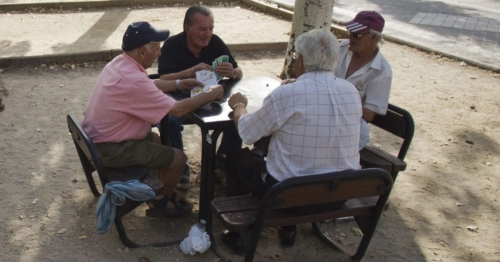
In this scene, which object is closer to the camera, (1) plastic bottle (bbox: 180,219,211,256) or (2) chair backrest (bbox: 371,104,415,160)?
(1) plastic bottle (bbox: 180,219,211,256)

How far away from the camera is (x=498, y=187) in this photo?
455 cm

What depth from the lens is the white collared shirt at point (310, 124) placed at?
2.78 metres

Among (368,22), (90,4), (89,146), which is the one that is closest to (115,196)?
(89,146)

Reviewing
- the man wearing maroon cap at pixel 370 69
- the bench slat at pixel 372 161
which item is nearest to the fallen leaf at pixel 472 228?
the bench slat at pixel 372 161

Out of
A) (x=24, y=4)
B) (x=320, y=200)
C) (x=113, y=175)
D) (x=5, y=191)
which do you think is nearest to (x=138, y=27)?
(x=113, y=175)

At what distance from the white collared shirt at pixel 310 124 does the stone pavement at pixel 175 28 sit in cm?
485

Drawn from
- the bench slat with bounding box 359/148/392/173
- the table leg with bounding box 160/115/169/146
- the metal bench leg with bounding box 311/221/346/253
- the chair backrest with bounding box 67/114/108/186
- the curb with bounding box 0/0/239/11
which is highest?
the chair backrest with bounding box 67/114/108/186

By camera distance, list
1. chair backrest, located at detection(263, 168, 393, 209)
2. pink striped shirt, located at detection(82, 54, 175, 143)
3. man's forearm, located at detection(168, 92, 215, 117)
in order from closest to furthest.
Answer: chair backrest, located at detection(263, 168, 393, 209) → pink striped shirt, located at detection(82, 54, 175, 143) → man's forearm, located at detection(168, 92, 215, 117)

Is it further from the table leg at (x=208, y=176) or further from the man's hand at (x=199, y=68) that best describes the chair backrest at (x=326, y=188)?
the man's hand at (x=199, y=68)

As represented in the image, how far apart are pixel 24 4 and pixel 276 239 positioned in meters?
7.52

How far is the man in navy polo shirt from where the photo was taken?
3.92 metres

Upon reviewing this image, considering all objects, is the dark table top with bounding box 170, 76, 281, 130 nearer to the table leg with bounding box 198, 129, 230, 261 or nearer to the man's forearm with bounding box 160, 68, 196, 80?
the table leg with bounding box 198, 129, 230, 261

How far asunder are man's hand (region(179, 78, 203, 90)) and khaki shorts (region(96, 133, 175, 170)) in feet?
1.62

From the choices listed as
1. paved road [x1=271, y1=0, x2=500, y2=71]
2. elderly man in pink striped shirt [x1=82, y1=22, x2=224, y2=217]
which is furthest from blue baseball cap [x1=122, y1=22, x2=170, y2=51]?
paved road [x1=271, y1=0, x2=500, y2=71]
